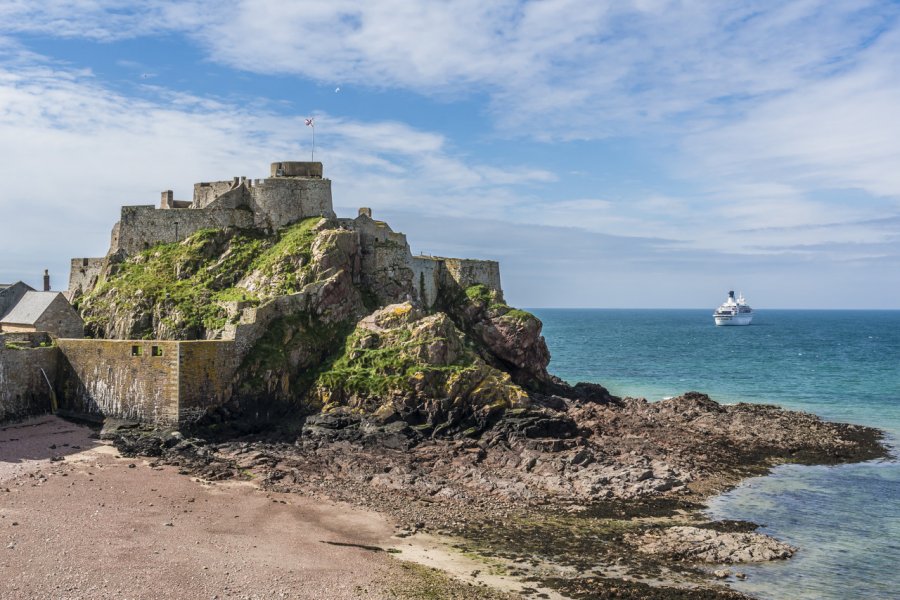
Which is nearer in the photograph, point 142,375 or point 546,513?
point 546,513

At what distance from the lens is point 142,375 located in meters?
35.3

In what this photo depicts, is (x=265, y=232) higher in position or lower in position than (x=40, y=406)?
higher

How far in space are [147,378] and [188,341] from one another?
2.57 meters

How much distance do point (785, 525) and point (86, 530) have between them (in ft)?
76.1

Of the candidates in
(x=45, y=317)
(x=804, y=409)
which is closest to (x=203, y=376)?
(x=45, y=317)

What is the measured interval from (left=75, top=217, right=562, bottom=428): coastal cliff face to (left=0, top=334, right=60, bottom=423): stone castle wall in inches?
177

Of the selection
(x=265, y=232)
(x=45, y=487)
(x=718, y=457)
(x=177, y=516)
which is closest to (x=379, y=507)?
(x=177, y=516)

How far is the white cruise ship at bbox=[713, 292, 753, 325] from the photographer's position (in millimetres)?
183875

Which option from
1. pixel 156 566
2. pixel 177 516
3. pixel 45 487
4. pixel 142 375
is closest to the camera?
pixel 156 566

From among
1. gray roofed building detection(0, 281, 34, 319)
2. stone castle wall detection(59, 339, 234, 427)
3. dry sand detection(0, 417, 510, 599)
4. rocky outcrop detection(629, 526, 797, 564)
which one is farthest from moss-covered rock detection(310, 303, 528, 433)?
gray roofed building detection(0, 281, 34, 319)

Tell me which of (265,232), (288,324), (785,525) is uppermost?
(265,232)

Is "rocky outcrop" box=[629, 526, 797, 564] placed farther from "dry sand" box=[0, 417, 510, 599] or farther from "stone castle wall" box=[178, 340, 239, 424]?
"stone castle wall" box=[178, 340, 239, 424]

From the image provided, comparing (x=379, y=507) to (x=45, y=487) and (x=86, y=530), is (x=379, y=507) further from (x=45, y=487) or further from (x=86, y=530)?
(x=45, y=487)

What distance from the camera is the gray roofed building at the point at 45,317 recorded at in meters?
39.7
